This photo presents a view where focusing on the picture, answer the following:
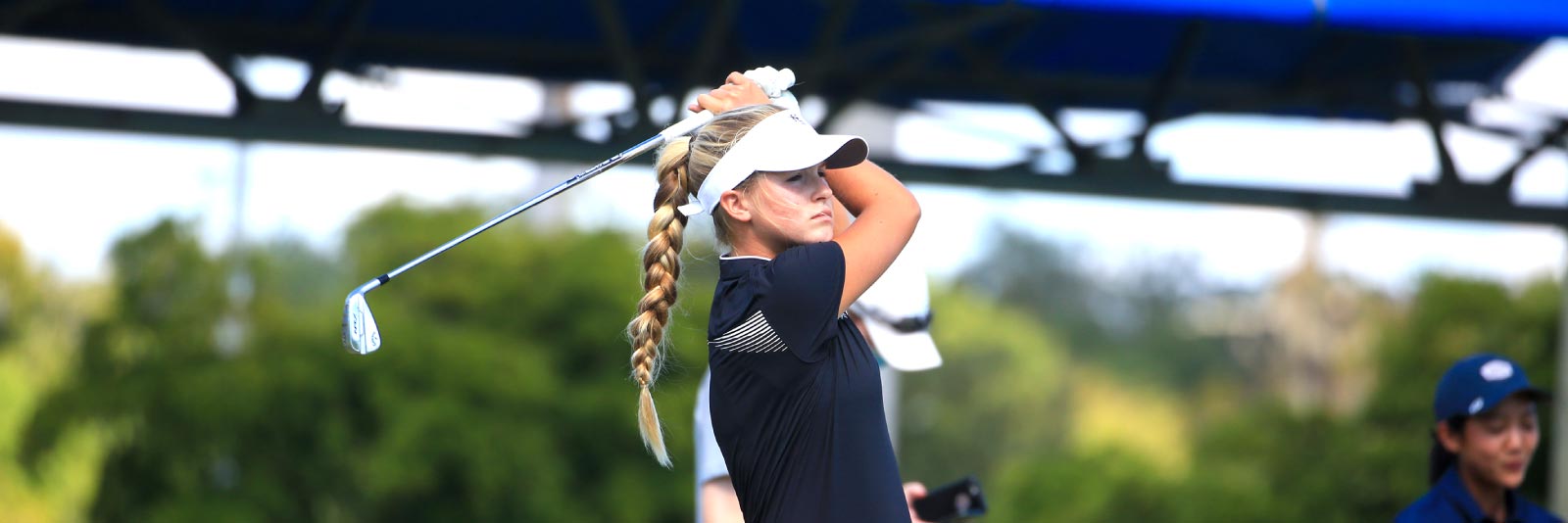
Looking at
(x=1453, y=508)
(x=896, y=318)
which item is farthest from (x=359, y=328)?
(x=1453, y=508)

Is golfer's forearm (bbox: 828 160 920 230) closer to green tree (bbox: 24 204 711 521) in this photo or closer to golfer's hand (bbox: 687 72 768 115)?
golfer's hand (bbox: 687 72 768 115)

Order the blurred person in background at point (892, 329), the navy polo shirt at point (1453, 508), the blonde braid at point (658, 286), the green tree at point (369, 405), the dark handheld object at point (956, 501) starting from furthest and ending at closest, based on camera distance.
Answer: the green tree at point (369, 405), the navy polo shirt at point (1453, 508), the dark handheld object at point (956, 501), the blurred person in background at point (892, 329), the blonde braid at point (658, 286)

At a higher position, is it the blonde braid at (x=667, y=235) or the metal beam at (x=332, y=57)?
the metal beam at (x=332, y=57)

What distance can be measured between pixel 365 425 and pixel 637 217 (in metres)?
6.94

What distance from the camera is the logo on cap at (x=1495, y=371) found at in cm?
302

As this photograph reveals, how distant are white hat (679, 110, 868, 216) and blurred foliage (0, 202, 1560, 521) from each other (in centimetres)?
829

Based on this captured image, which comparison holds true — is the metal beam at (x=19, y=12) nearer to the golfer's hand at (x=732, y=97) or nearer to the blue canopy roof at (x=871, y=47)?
the blue canopy roof at (x=871, y=47)

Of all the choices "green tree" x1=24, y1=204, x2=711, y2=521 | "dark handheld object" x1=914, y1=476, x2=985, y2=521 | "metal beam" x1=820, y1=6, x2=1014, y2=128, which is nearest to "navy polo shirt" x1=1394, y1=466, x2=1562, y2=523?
"dark handheld object" x1=914, y1=476, x2=985, y2=521

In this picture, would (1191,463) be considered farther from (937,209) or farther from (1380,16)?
(1380,16)

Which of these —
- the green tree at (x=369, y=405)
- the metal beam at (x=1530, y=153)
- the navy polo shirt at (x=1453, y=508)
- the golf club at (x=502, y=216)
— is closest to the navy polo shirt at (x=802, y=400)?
the golf club at (x=502, y=216)

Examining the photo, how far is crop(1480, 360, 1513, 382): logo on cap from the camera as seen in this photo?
3.02 m

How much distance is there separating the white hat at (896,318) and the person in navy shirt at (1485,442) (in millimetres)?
906

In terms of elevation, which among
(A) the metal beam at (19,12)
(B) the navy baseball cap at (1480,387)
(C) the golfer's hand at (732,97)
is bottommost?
(B) the navy baseball cap at (1480,387)

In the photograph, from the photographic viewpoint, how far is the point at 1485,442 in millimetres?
3029
